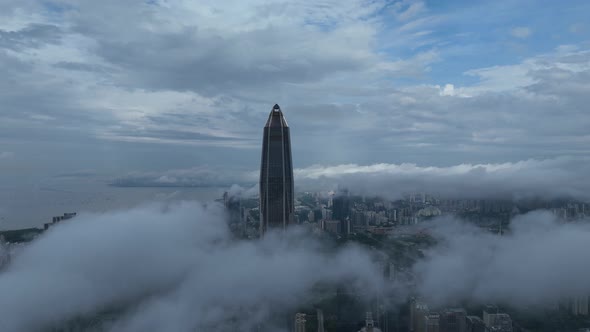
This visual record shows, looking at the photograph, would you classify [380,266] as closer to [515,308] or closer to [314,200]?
[515,308]

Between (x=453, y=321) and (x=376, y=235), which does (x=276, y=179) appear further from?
(x=453, y=321)

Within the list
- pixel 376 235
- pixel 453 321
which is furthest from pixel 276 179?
pixel 453 321

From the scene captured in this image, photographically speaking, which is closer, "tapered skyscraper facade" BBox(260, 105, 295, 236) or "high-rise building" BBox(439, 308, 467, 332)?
"high-rise building" BBox(439, 308, 467, 332)

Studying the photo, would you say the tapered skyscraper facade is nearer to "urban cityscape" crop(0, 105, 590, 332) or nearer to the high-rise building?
"urban cityscape" crop(0, 105, 590, 332)

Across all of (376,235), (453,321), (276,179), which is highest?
(276,179)

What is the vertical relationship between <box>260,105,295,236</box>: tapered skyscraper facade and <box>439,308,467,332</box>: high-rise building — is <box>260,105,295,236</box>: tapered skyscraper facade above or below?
above

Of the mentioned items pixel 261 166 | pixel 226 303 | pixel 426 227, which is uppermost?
pixel 261 166

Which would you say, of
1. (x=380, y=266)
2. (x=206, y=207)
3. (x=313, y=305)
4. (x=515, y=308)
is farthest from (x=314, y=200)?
(x=515, y=308)

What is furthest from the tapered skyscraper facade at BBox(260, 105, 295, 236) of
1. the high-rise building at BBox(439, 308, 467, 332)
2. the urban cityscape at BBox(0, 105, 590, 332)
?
the high-rise building at BBox(439, 308, 467, 332)
